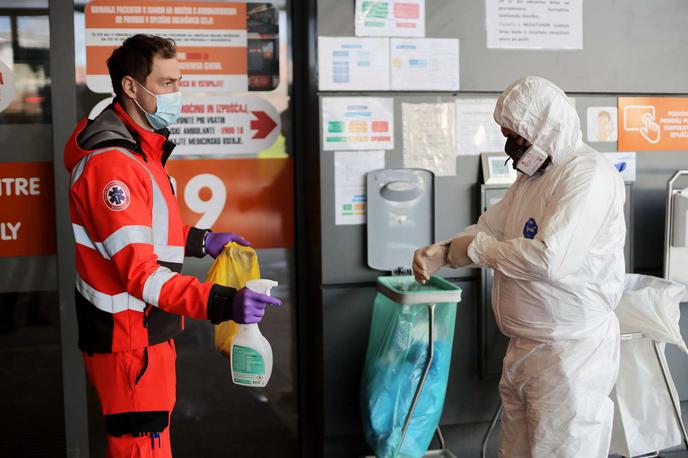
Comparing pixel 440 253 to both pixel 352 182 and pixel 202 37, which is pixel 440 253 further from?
pixel 202 37

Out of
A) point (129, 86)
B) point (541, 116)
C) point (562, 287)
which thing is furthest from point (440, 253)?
point (129, 86)

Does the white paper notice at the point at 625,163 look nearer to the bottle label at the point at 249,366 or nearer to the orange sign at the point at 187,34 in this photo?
the orange sign at the point at 187,34

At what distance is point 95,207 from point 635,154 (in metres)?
2.61

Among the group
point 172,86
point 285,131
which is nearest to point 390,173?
point 285,131

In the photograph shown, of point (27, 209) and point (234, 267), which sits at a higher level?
point (27, 209)

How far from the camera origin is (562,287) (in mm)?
2473

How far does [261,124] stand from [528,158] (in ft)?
4.56

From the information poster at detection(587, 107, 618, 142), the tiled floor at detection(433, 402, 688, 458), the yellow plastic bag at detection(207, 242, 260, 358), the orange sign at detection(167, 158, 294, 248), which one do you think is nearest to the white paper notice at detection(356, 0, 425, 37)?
the orange sign at detection(167, 158, 294, 248)

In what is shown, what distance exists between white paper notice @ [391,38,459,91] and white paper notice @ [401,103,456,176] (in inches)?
3.6

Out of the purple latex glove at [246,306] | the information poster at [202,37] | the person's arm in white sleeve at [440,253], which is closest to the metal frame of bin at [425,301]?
the person's arm in white sleeve at [440,253]

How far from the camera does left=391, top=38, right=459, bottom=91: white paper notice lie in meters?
3.30

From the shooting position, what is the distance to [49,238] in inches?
131

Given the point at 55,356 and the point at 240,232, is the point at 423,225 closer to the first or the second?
the point at 240,232

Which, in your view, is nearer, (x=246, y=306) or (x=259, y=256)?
(x=246, y=306)
